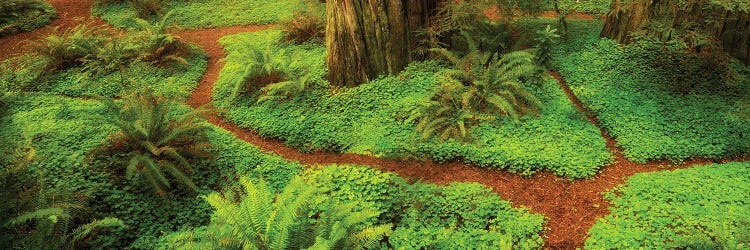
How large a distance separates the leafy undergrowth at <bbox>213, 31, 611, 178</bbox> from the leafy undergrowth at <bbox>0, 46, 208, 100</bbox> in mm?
1065

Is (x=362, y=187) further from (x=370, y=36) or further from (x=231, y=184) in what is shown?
(x=370, y=36)

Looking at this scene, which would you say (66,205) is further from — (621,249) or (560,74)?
(560,74)

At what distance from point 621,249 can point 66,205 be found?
6.87 m

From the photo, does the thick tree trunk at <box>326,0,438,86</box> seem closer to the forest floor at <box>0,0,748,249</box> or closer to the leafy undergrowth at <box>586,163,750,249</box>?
the forest floor at <box>0,0,748,249</box>

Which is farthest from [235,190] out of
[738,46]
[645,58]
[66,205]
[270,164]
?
[738,46]

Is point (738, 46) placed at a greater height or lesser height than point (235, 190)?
greater

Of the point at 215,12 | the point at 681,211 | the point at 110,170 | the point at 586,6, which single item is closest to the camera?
the point at 681,211

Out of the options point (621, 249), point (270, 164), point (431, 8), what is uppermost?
point (431, 8)

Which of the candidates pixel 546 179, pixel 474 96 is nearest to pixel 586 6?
pixel 474 96

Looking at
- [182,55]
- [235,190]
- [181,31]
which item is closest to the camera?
[235,190]

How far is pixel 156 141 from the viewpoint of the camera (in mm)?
6938

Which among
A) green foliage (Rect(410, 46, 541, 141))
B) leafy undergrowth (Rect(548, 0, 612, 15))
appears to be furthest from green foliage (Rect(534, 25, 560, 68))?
leafy undergrowth (Rect(548, 0, 612, 15))

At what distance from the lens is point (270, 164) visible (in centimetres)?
725

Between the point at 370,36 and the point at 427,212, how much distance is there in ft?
13.8
